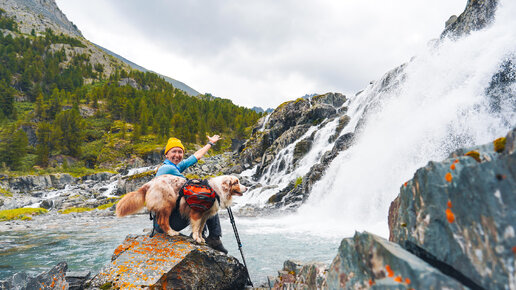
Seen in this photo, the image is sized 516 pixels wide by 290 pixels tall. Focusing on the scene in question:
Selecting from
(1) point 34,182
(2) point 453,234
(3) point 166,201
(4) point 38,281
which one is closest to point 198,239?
(3) point 166,201

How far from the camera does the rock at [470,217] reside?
5.20ft

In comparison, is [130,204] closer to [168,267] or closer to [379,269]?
[168,267]

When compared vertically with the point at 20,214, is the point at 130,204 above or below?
above

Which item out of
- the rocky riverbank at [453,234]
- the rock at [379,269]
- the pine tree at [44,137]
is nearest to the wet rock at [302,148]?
the rock at [379,269]

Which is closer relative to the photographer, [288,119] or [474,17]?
[474,17]

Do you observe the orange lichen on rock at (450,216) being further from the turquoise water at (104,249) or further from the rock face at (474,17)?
the rock face at (474,17)

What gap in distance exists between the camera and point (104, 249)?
34.7ft

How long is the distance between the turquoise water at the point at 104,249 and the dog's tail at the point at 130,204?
3.71m

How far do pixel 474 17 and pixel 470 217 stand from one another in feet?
79.7

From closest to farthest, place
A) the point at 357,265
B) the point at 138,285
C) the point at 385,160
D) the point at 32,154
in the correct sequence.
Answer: the point at 357,265
the point at 138,285
the point at 385,160
the point at 32,154

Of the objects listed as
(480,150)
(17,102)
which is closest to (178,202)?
(480,150)

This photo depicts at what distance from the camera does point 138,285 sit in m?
4.00

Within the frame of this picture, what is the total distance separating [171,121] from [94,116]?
89.3ft

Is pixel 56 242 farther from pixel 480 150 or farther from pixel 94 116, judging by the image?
pixel 94 116
